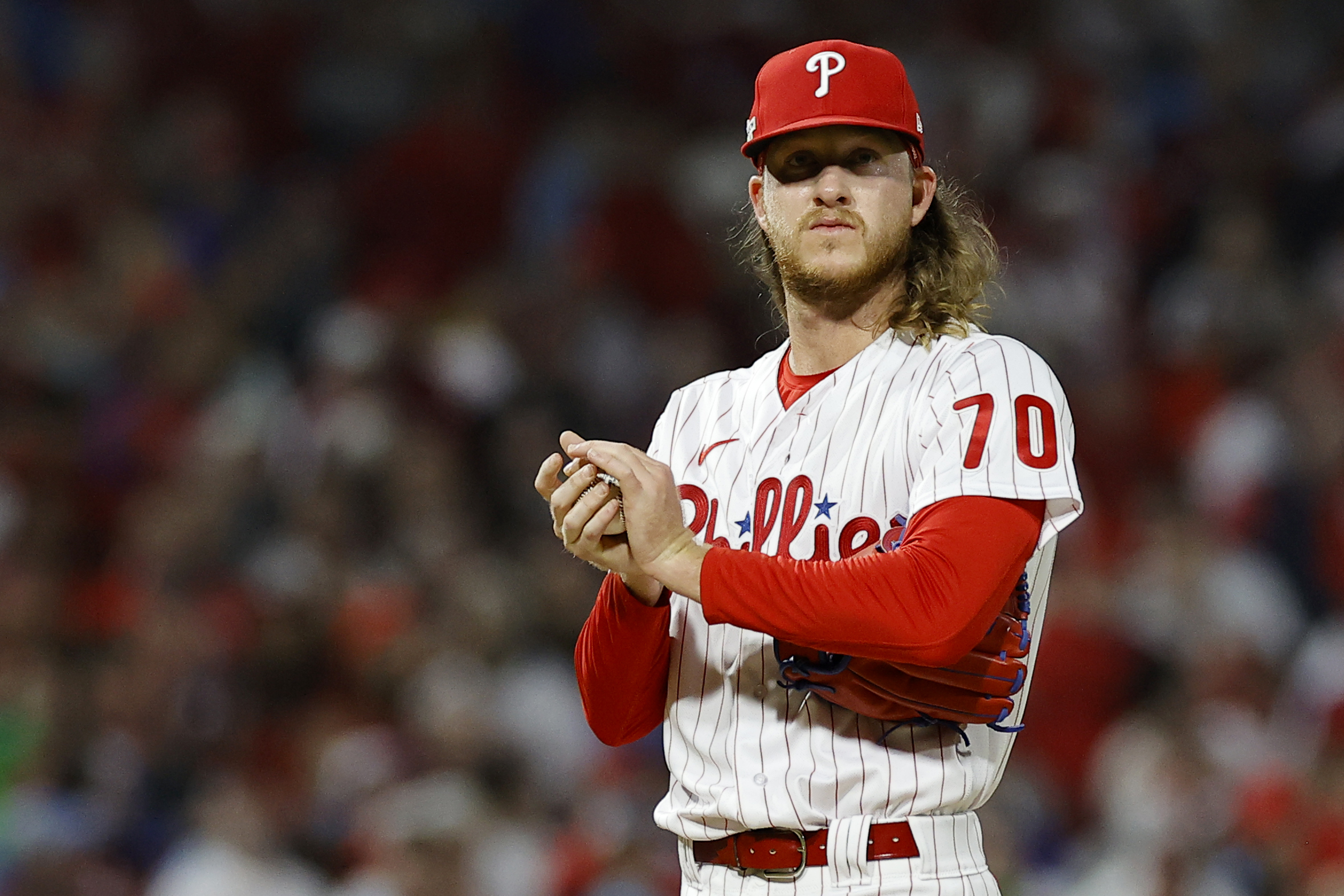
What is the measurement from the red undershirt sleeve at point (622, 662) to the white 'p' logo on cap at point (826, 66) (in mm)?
664

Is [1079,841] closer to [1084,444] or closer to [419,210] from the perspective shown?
[1084,444]

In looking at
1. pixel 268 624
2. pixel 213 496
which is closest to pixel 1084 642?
pixel 268 624

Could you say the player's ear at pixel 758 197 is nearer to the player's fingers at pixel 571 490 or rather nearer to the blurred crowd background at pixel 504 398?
the player's fingers at pixel 571 490

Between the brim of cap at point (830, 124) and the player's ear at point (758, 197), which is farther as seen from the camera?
the player's ear at point (758, 197)

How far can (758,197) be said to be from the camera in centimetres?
221

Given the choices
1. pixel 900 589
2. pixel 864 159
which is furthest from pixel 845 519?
pixel 864 159

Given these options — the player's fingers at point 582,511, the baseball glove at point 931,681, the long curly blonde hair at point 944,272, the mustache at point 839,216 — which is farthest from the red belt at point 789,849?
the mustache at point 839,216

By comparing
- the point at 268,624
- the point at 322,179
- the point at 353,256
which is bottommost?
the point at 268,624

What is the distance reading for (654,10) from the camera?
298 inches

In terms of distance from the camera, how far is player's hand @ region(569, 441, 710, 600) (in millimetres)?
1874

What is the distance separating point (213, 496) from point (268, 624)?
2.16ft

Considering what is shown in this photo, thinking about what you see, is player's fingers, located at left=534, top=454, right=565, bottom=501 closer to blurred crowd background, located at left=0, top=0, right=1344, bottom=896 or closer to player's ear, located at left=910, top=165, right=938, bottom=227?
player's ear, located at left=910, top=165, right=938, bottom=227

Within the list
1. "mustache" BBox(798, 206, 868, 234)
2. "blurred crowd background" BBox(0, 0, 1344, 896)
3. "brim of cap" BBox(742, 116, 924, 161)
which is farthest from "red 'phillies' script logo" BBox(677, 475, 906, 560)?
"blurred crowd background" BBox(0, 0, 1344, 896)

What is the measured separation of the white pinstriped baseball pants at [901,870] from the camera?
74.9 inches
